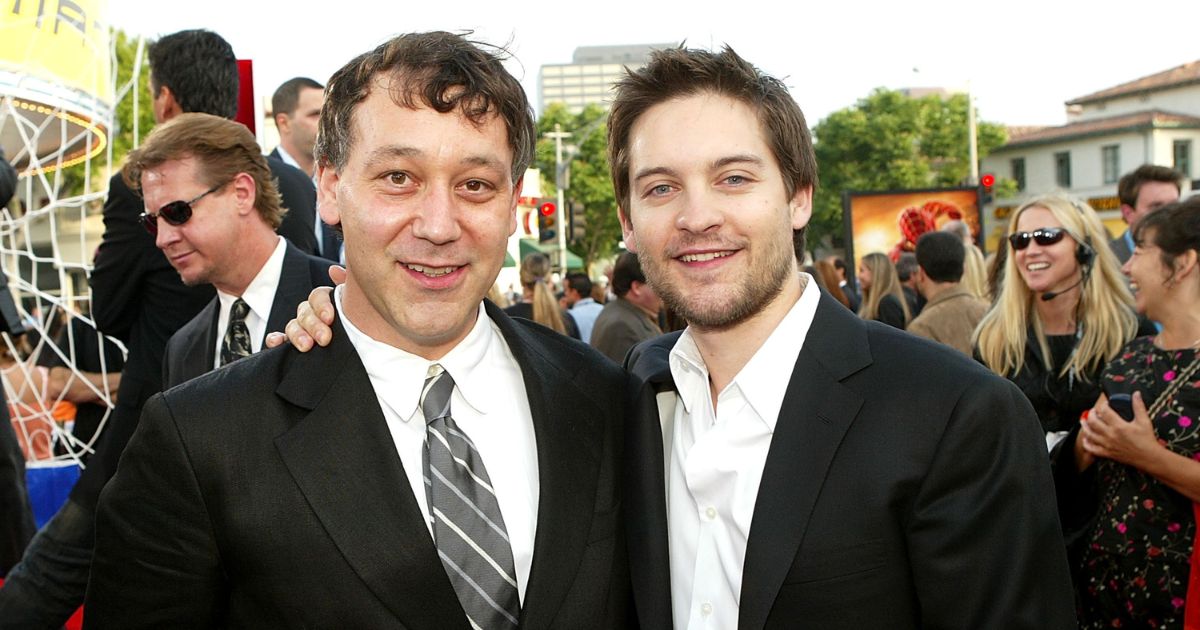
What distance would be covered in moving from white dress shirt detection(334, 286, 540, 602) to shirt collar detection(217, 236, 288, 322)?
0.95 m

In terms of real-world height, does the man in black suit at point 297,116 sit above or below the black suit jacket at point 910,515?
above

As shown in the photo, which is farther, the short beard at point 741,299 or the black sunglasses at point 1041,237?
the black sunglasses at point 1041,237

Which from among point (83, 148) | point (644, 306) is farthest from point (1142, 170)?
point (83, 148)

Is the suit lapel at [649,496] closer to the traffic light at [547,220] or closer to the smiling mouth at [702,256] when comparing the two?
the smiling mouth at [702,256]

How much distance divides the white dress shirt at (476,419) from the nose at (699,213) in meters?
0.52

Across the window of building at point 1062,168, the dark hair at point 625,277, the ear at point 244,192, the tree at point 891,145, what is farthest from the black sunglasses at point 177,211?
the window of building at point 1062,168

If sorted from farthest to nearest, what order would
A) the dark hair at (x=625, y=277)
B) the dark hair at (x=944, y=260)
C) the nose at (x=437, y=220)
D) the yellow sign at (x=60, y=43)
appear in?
the dark hair at (x=625, y=277), the dark hair at (x=944, y=260), the yellow sign at (x=60, y=43), the nose at (x=437, y=220)

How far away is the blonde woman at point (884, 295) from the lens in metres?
7.76

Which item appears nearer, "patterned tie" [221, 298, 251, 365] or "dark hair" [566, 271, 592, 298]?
"patterned tie" [221, 298, 251, 365]

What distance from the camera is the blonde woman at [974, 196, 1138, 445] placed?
3.75m

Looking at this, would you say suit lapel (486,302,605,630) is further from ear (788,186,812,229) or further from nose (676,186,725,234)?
ear (788,186,812,229)

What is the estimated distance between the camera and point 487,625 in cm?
190

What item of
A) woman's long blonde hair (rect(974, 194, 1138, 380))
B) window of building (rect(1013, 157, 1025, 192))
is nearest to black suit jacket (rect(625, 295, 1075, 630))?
woman's long blonde hair (rect(974, 194, 1138, 380))

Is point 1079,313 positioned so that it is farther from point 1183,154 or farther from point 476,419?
point 1183,154
